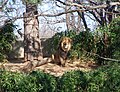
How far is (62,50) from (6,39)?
2.76 m

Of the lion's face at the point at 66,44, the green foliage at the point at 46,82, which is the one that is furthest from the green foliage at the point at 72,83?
the lion's face at the point at 66,44

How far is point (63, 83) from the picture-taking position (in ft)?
22.6

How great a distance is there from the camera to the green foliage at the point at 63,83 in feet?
22.3

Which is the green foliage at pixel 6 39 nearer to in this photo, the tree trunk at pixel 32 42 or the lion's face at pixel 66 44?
the tree trunk at pixel 32 42

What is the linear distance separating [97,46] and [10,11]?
6116 mm

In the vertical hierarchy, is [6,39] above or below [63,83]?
above

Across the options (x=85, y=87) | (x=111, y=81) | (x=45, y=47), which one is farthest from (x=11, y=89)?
(x=45, y=47)

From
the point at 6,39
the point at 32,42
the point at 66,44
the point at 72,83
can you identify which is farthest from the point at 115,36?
the point at 72,83

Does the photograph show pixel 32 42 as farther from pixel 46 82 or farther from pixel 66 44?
pixel 46 82

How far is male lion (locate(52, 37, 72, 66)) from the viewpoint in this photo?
37.7 feet

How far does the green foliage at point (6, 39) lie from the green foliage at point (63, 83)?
19.9 feet

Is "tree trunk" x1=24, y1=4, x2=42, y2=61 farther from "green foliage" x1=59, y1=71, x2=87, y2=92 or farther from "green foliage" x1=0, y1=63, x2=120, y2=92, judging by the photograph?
"green foliage" x1=59, y1=71, x2=87, y2=92

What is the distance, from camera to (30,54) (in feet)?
42.9

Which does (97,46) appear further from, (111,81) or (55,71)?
(111,81)
